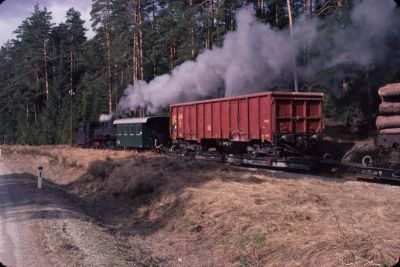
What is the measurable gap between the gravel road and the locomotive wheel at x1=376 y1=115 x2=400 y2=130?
772cm

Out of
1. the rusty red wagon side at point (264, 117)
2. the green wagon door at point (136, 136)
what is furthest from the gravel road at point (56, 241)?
the green wagon door at point (136, 136)

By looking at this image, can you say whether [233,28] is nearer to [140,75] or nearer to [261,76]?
[261,76]

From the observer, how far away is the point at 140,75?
41.2 meters

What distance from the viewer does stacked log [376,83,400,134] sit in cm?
1247

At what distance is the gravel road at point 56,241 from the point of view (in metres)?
7.57

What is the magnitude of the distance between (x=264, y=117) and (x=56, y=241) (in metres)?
11.2

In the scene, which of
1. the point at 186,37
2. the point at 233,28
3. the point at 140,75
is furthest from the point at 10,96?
the point at 233,28

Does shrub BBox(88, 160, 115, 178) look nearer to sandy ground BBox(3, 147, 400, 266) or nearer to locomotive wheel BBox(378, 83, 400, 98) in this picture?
sandy ground BBox(3, 147, 400, 266)

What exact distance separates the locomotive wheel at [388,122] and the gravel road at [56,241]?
304 inches

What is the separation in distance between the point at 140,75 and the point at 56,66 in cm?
2219

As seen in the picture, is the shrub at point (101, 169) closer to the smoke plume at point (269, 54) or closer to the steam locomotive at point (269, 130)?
the steam locomotive at point (269, 130)

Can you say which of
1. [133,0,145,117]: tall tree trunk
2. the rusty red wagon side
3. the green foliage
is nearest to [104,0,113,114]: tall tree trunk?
the green foliage

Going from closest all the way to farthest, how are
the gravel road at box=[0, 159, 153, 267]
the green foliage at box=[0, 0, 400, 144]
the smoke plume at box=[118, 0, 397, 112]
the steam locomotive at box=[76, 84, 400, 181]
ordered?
the gravel road at box=[0, 159, 153, 267] → the steam locomotive at box=[76, 84, 400, 181] → the smoke plume at box=[118, 0, 397, 112] → the green foliage at box=[0, 0, 400, 144]

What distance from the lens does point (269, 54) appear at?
23.6 meters
